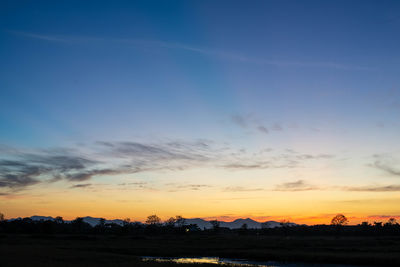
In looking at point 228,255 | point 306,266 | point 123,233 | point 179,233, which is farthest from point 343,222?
point 306,266

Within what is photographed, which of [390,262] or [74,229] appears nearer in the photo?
[390,262]

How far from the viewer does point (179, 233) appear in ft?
641

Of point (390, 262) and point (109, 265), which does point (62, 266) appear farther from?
point (390, 262)

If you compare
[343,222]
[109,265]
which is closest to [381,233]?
[343,222]

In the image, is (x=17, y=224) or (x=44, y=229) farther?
(x=17, y=224)

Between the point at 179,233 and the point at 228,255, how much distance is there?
129348mm

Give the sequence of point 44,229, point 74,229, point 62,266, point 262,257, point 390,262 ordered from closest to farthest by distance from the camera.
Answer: point 62,266, point 390,262, point 262,257, point 44,229, point 74,229

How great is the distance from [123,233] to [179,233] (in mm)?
34223

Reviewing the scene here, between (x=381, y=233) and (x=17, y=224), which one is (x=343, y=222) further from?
(x=17, y=224)

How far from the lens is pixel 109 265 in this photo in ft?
150

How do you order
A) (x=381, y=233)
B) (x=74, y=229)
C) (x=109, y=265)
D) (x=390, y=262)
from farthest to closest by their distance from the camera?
(x=74, y=229) → (x=381, y=233) → (x=390, y=262) → (x=109, y=265)

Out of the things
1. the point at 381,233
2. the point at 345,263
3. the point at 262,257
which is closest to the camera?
the point at 345,263

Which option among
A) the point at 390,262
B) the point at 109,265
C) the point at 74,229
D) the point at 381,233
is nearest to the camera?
the point at 109,265

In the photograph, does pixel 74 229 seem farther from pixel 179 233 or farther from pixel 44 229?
pixel 179 233
